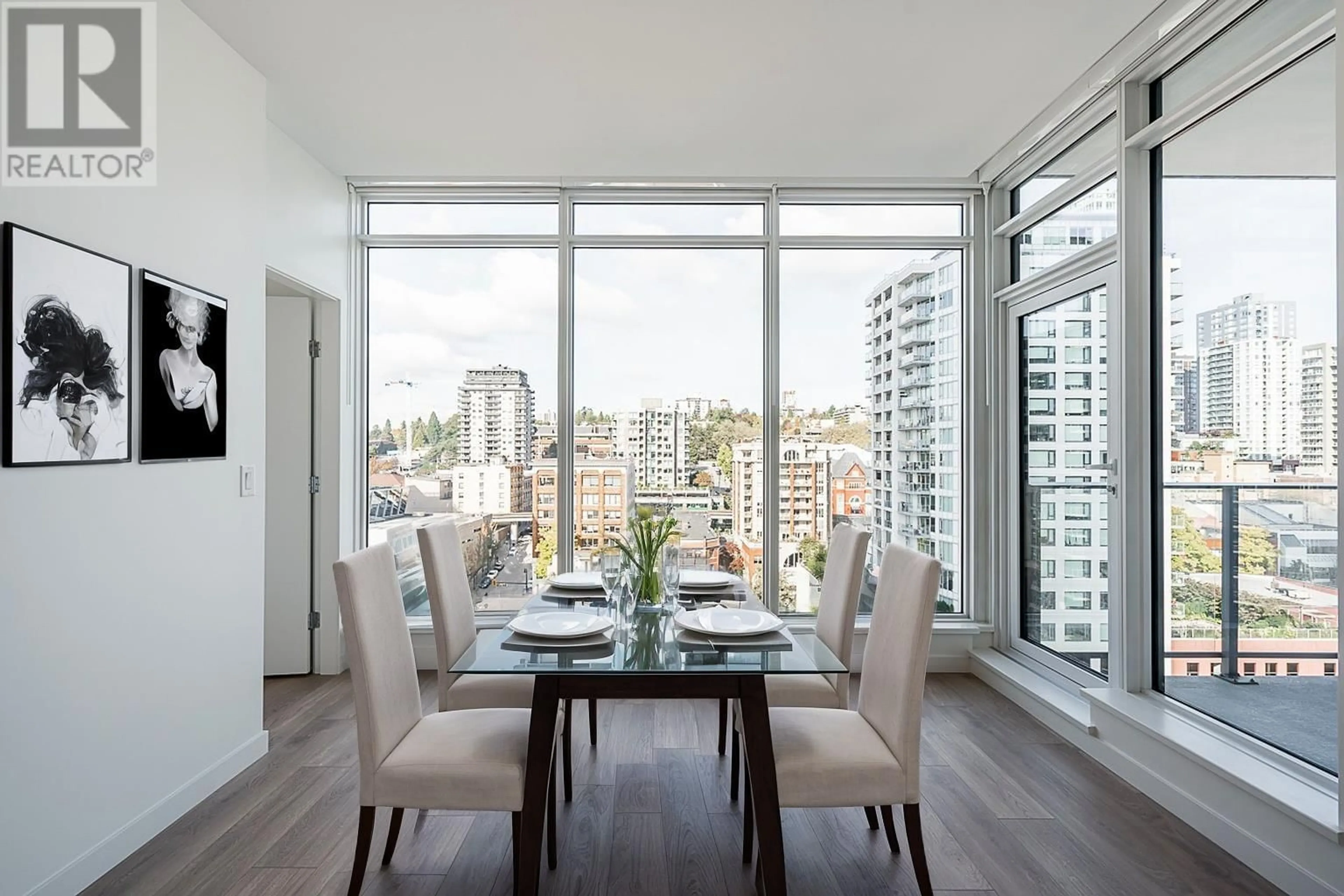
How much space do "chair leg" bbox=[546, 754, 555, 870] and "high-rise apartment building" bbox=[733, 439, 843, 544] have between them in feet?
7.85

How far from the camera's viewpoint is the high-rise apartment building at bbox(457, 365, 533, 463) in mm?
4473

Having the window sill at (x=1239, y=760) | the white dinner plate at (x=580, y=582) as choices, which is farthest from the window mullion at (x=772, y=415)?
the window sill at (x=1239, y=760)

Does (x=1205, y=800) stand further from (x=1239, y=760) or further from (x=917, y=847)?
(x=917, y=847)

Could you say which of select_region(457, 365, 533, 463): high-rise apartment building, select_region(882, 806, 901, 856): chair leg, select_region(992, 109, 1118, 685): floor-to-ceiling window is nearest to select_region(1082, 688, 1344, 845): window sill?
select_region(992, 109, 1118, 685): floor-to-ceiling window

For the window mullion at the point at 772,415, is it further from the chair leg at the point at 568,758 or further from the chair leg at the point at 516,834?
the chair leg at the point at 516,834

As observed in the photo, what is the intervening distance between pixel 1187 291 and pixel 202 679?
394 centimetres

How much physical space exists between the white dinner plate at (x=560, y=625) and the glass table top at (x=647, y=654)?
0.02 meters

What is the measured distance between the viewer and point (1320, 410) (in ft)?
7.38

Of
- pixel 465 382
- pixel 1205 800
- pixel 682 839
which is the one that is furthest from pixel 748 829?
pixel 465 382

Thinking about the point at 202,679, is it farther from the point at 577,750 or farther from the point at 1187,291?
the point at 1187,291

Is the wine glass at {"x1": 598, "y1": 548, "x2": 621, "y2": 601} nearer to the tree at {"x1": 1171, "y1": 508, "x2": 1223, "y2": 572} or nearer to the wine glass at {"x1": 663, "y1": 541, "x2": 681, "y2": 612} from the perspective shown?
the wine glass at {"x1": 663, "y1": 541, "x2": 681, "y2": 612}

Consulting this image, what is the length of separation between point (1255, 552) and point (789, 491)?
93.7 inches

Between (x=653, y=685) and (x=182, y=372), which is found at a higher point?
(x=182, y=372)

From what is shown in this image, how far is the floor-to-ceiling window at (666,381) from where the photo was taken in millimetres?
4449
